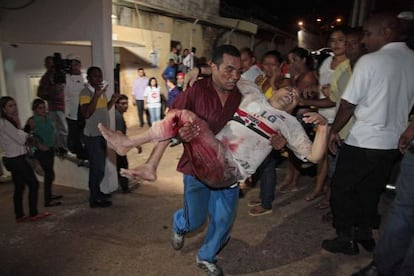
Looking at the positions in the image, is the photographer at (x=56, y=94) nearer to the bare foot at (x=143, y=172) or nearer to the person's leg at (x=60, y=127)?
the person's leg at (x=60, y=127)

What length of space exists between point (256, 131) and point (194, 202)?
0.80 m

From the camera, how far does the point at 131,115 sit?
9688 millimetres

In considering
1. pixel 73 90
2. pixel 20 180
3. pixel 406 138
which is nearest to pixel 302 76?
pixel 406 138

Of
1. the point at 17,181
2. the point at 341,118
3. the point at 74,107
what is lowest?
the point at 17,181

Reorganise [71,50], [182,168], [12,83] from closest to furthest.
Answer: [182,168] → [12,83] → [71,50]

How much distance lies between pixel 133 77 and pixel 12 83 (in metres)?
4.81

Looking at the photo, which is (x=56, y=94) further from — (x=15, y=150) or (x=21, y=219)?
(x=21, y=219)

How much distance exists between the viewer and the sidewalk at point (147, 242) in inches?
116

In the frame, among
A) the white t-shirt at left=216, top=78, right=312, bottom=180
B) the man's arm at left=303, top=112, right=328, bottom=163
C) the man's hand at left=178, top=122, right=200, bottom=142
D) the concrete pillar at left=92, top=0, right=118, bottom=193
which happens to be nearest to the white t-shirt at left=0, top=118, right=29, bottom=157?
the concrete pillar at left=92, top=0, right=118, bottom=193

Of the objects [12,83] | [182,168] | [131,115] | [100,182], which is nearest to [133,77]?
[131,115]

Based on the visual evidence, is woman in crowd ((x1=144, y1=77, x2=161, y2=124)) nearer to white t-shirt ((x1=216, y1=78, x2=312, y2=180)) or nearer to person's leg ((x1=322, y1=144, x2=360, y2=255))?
person's leg ((x1=322, y1=144, x2=360, y2=255))

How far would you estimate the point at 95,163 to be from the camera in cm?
408

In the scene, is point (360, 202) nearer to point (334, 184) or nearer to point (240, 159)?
point (334, 184)

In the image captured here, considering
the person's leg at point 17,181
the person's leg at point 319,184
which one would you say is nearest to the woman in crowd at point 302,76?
the person's leg at point 319,184
